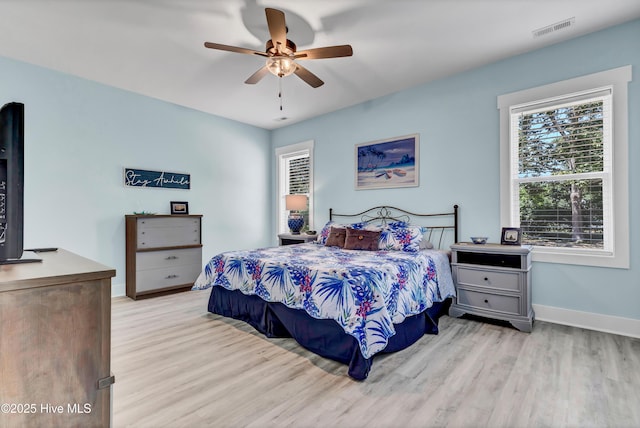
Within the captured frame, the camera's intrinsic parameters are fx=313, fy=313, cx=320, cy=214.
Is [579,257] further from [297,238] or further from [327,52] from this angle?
[297,238]

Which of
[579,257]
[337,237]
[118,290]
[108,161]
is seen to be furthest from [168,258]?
[579,257]

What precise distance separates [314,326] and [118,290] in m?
3.06

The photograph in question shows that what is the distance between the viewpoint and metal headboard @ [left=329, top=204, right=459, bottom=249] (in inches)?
148

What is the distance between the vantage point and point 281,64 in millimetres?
2709

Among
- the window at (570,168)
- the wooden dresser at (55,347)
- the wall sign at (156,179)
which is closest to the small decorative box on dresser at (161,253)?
the wall sign at (156,179)

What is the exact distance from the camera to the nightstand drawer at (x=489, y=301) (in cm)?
288

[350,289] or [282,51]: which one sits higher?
[282,51]

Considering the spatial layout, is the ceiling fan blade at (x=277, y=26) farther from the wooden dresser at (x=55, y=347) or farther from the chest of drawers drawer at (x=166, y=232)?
the chest of drawers drawer at (x=166, y=232)

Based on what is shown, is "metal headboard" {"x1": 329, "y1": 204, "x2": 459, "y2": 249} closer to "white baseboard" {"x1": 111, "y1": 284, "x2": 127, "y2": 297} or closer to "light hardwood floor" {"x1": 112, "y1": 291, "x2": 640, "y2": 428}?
"light hardwood floor" {"x1": 112, "y1": 291, "x2": 640, "y2": 428}

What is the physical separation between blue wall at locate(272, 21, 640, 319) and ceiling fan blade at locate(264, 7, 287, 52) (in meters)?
2.21

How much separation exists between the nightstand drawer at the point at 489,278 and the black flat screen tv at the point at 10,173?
3.33 meters

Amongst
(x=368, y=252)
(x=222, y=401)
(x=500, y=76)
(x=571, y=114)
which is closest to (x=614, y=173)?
(x=571, y=114)

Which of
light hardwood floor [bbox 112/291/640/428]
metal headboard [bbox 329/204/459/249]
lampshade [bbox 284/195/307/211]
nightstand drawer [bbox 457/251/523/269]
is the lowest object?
light hardwood floor [bbox 112/291/640/428]

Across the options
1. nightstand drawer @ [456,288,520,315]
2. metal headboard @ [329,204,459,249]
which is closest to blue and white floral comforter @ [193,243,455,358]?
nightstand drawer @ [456,288,520,315]
